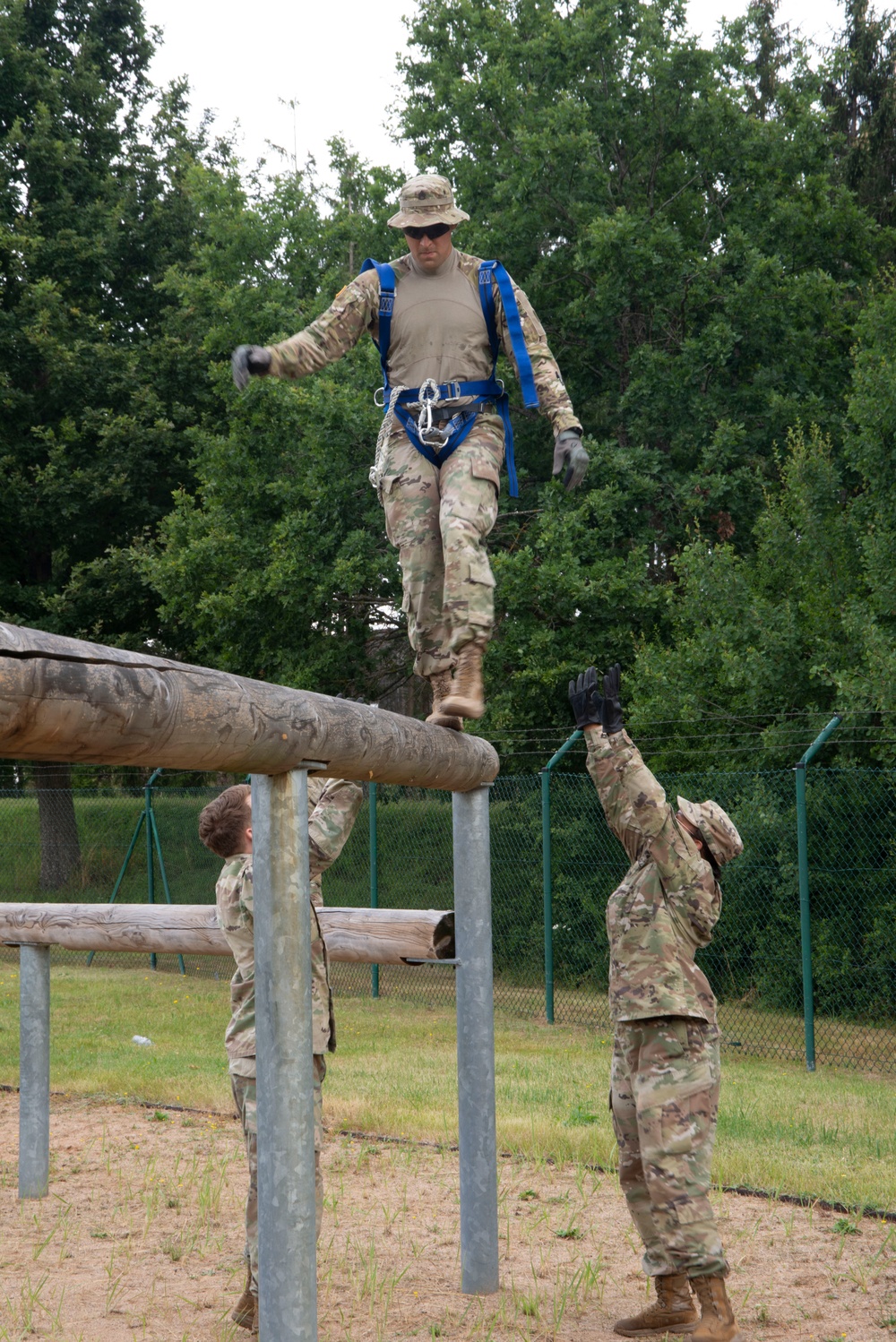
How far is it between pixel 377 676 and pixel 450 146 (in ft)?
28.7

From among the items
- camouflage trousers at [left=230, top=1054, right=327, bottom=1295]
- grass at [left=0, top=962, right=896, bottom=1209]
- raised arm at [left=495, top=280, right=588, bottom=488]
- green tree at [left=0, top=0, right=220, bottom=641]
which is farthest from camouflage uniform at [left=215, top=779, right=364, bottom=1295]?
green tree at [left=0, top=0, right=220, bottom=641]

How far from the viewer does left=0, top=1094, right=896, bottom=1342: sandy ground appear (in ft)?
16.6

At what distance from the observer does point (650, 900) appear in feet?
15.9

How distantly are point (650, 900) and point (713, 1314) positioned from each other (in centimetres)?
137

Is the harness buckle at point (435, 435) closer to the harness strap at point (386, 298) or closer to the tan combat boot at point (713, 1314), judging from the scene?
the harness strap at point (386, 298)

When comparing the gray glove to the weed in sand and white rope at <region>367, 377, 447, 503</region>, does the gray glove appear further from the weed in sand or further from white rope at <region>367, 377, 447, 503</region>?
the weed in sand

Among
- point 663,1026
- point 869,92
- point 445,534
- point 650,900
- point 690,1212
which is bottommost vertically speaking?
point 690,1212

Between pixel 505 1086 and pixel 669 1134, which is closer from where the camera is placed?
pixel 669 1134

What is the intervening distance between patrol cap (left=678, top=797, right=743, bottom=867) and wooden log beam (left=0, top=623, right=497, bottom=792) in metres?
1.56

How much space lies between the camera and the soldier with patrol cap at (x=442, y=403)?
A: 4.84 metres

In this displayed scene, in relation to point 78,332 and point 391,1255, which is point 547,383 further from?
point 78,332

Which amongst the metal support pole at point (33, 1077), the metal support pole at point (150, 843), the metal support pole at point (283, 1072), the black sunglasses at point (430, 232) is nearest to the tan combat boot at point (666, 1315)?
the metal support pole at point (283, 1072)

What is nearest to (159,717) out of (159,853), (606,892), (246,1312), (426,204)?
(426,204)

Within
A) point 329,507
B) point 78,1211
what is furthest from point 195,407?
point 78,1211
